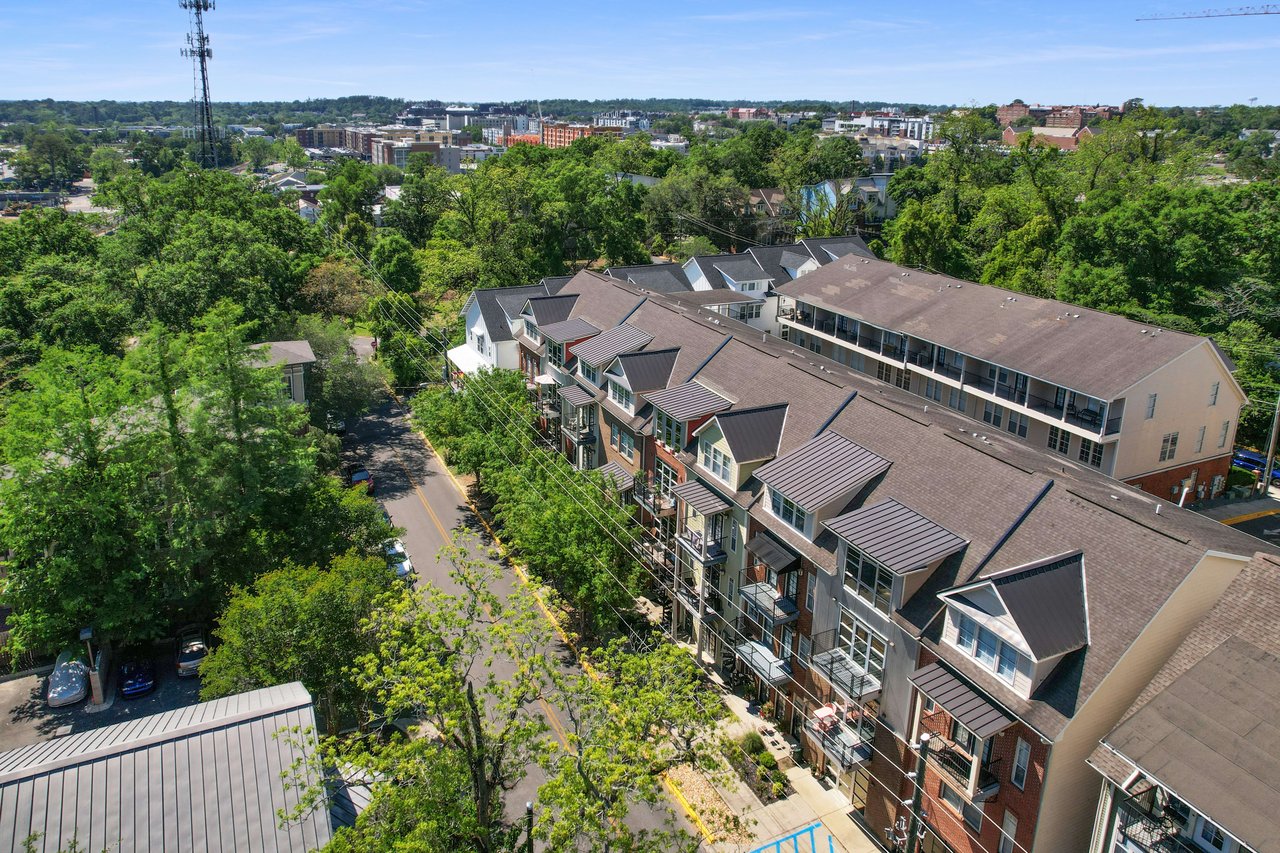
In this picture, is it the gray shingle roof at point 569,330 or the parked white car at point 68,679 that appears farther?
the gray shingle roof at point 569,330

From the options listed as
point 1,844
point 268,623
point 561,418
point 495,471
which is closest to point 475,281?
point 561,418

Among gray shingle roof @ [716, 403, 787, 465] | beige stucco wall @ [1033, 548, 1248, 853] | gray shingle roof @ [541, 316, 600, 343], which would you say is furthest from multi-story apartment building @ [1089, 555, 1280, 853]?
gray shingle roof @ [541, 316, 600, 343]

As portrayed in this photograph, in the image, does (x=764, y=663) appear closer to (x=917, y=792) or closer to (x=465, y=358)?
(x=917, y=792)

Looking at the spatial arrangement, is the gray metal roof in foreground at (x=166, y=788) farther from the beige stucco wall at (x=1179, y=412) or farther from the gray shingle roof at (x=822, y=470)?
the beige stucco wall at (x=1179, y=412)

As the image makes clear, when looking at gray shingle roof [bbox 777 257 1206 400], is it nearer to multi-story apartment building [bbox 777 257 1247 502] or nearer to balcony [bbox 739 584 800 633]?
multi-story apartment building [bbox 777 257 1247 502]

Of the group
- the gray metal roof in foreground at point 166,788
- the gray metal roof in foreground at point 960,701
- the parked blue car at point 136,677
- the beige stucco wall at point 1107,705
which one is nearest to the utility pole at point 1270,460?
the beige stucco wall at point 1107,705

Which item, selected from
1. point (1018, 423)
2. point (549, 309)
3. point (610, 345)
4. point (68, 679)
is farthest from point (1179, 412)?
point (68, 679)
